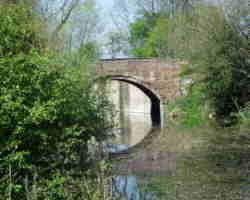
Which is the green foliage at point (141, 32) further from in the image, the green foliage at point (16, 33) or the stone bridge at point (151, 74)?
the green foliage at point (16, 33)

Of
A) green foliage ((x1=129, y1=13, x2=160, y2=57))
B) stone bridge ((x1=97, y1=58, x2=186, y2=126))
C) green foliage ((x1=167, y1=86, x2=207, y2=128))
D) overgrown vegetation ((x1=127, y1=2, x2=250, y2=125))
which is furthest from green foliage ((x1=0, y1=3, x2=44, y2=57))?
green foliage ((x1=129, y1=13, x2=160, y2=57))

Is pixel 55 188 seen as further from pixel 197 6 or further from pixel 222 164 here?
pixel 197 6

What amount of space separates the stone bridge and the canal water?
272 inches

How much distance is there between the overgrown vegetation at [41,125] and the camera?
13.6 feet

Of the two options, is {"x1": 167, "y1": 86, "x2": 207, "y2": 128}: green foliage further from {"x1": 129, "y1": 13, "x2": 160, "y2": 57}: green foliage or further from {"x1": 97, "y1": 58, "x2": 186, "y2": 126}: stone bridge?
{"x1": 129, "y1": 13, "x2": 160, "y2": 57}: green foliage

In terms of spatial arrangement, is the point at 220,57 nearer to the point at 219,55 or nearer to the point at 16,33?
the point at 219,55

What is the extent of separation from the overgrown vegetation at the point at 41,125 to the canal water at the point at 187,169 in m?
0.63

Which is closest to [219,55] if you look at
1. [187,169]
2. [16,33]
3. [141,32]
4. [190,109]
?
[190,109]

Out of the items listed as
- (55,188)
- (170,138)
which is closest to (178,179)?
(55,188)

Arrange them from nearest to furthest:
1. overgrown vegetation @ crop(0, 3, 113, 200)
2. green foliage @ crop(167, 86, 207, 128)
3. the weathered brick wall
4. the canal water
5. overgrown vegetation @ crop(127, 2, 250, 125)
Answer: overgrown vegetation @ crop(0, 3, 113, 200)
the canal water
overgrown vegetation @ crop(127, 2, 250, 125)
green foliage @ crop(167, 86, 207, 128)
the weathered brick wall

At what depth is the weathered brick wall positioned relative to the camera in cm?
1934

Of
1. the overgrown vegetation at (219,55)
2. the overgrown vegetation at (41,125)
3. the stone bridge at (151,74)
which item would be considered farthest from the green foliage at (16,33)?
the stone bridge at (151,74)

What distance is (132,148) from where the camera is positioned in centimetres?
1200

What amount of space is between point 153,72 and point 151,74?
149mm
